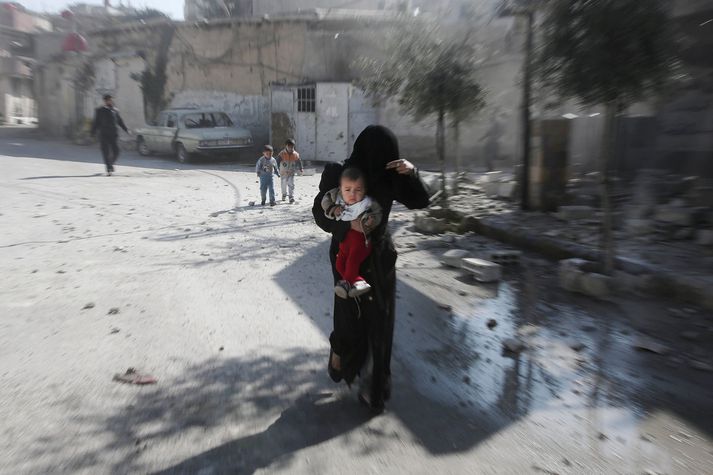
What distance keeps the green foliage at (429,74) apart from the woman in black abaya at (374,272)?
6.52 metres

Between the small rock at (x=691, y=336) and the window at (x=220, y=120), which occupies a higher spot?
the window at (x=220, y=120)

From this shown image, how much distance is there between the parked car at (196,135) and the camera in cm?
1930

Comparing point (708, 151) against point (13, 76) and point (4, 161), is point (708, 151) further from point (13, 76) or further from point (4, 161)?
point (13, 76)

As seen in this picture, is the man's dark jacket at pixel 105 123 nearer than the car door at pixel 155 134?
Yes

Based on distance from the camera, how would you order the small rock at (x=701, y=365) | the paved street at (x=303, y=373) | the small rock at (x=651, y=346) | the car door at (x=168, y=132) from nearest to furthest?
the paved street at (x=303, y=373), the small rock at (x=701, y=365), the small rock at (x=651, y=346), the car door at (x=168, y=132)

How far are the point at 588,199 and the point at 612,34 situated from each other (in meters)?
5.06

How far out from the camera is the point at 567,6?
212 inches

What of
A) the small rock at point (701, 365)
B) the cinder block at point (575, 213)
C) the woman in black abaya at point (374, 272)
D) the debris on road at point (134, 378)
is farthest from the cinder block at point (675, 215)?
the debris on road at point (134, 378)

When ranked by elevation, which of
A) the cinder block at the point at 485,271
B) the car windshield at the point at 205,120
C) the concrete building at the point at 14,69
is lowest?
the cinder block at the point at 485,271

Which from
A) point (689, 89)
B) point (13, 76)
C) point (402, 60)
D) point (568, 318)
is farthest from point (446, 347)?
point (13, 76)

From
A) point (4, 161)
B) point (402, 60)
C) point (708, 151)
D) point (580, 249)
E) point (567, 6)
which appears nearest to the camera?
point (567, 6)

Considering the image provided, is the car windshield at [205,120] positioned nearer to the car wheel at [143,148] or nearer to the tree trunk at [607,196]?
the car wheel at [143,148]

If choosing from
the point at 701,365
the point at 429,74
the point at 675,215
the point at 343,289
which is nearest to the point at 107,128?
the point at 429,74

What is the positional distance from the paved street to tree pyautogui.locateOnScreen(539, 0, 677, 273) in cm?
200
